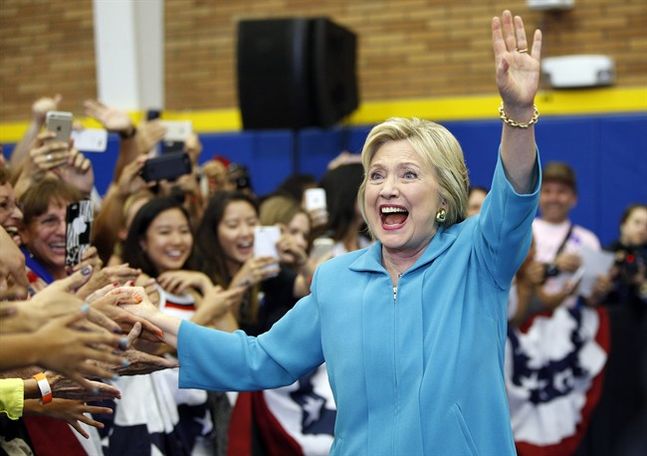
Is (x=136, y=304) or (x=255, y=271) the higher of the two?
(x=136, y=304)

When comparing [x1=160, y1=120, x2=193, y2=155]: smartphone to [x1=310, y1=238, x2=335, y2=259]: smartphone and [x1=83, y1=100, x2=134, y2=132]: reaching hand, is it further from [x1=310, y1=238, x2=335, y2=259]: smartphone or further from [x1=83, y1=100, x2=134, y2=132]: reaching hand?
[x1=310, y1=238, x2=335, y2=259]: smartphone

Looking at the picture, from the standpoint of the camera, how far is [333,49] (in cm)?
872

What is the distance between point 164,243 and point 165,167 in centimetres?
72

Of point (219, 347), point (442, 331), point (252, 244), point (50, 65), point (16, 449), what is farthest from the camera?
point (50, 65)

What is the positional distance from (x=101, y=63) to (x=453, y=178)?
6.70 metres

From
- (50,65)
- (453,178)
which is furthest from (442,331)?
(50,65)

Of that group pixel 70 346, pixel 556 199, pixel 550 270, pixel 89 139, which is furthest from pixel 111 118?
pixel 70 346

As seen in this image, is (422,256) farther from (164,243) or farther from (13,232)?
(164,243)

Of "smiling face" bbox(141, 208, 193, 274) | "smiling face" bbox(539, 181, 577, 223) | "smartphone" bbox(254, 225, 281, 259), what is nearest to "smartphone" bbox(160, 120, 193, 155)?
"smartphone" bbox(254, 225, 281, 259)

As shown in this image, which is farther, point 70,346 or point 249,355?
point 249,355

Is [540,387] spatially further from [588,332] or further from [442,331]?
[442,331]

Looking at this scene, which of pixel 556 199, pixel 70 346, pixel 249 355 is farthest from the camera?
pixel 556 199

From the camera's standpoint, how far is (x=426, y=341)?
308 cm

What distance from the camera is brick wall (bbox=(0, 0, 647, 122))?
8.90 meters
